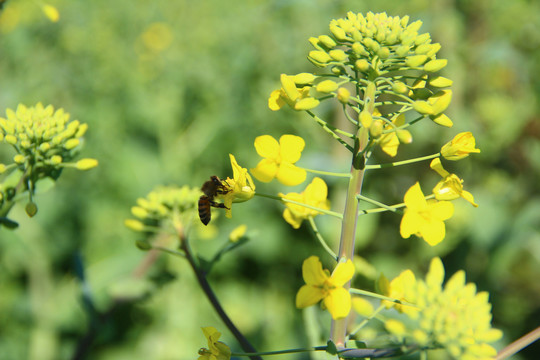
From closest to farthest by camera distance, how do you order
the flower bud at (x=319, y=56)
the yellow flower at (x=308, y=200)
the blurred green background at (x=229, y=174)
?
→ the flower bud at (x=319, y=56) < the yellow flower at (x=308, y=200) < the blurred green background at (x=229, y=174)

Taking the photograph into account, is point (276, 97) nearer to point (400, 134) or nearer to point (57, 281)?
point (400, 134)

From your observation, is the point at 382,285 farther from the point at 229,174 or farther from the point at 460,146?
the point at 229,174

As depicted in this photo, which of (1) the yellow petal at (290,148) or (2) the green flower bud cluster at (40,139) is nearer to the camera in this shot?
(1) the yellow petal at (290,148)

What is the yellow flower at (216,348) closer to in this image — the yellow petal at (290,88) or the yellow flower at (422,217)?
the yellow flower at (422,217)

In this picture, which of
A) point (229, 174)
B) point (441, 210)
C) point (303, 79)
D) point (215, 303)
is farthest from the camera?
point (229, 174)

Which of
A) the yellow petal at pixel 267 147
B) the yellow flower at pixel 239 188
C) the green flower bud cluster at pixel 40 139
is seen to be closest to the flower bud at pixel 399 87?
the yellow petal at pixel 267 147

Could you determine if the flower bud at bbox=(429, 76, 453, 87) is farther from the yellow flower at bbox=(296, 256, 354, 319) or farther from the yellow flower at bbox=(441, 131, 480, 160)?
the yellow flower at bbox=(296, 256, 354, 319)

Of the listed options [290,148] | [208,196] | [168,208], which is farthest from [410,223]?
[168,208]
